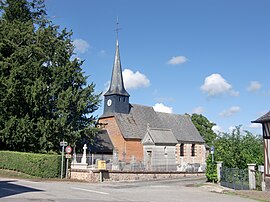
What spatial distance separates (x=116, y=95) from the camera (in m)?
44.2

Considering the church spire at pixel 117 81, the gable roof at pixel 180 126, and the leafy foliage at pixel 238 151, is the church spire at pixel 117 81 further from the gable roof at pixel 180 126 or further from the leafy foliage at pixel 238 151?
the leafy foliage at pixel 238 151

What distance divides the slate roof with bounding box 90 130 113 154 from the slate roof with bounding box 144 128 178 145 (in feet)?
17.1

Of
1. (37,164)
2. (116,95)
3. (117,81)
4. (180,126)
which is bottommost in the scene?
(37,164)

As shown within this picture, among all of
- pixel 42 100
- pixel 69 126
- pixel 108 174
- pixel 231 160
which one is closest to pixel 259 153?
pixel 231 160

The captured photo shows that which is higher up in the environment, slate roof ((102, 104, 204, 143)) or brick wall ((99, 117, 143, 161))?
slate roof ((102, 104, 204, 143))

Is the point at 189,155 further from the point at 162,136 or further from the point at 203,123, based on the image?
the point at 203,123

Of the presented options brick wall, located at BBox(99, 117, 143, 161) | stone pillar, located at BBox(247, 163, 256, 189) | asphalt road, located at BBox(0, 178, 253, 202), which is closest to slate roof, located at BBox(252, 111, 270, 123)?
stone pillar, located at BBox(247, 163, 256, 189)

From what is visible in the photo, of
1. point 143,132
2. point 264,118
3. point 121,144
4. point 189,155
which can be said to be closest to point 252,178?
point 264,118

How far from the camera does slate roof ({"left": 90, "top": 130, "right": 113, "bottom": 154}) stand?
3888cm

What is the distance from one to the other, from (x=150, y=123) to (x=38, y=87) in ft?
72.5

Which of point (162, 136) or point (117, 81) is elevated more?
point (117, 81)

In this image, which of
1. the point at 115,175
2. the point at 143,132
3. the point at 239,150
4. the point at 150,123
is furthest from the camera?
the point at 150,123

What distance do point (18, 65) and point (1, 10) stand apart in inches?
270

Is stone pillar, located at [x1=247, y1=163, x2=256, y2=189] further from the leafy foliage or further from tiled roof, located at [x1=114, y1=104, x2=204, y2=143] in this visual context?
tiled roof, located at [x1=114, y1=104, x2=204, y2=143]
